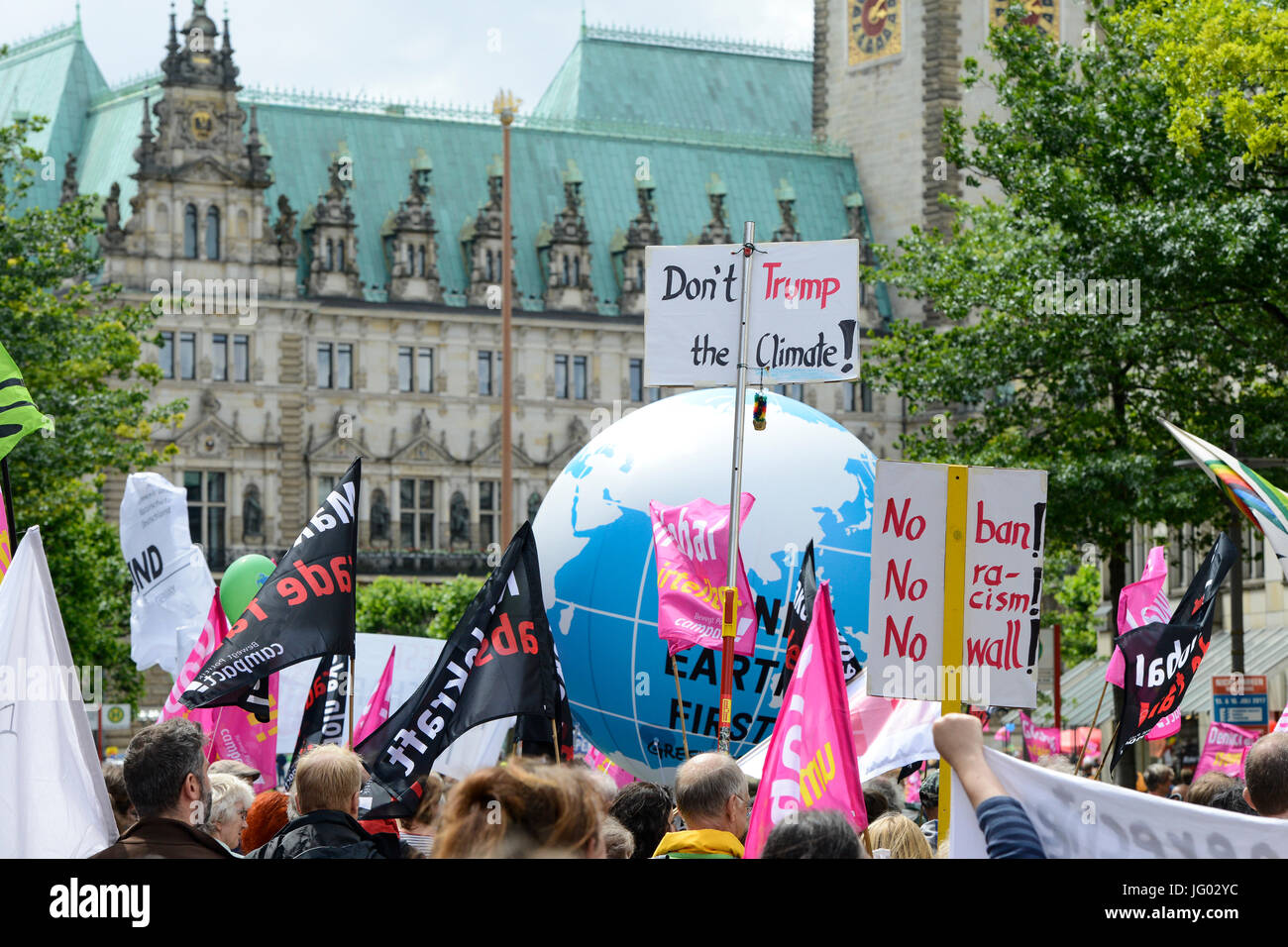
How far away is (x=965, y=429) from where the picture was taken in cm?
3025

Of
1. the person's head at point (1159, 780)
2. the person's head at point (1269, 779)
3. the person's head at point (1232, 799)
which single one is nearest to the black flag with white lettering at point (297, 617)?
the person's head at point (1232, 799)

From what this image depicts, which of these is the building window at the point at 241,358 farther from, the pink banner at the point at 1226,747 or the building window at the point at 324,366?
the pink banner at the point at 1226,747

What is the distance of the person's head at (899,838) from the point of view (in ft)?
23.5

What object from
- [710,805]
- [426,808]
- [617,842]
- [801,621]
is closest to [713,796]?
[710,805]

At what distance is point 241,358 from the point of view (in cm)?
6650

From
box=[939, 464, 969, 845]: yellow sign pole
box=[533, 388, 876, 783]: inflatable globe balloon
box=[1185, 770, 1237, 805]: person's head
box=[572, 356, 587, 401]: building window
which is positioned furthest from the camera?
box=[572, 356, 587, 401]: building window

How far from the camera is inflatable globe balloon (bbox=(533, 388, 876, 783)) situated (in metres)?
13.4

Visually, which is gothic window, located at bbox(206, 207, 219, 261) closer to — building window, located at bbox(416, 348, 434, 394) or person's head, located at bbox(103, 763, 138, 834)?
building window, located at bbox(416, 348, 434, 394)

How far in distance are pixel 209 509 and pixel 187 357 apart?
472 cm

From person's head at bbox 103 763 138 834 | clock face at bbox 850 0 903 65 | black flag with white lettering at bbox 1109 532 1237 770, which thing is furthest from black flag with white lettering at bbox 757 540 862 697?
clock face at bbox 850 0 903 65

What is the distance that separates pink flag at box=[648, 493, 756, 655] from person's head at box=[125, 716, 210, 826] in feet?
20.4

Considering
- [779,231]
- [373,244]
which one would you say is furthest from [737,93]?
[373,244]
